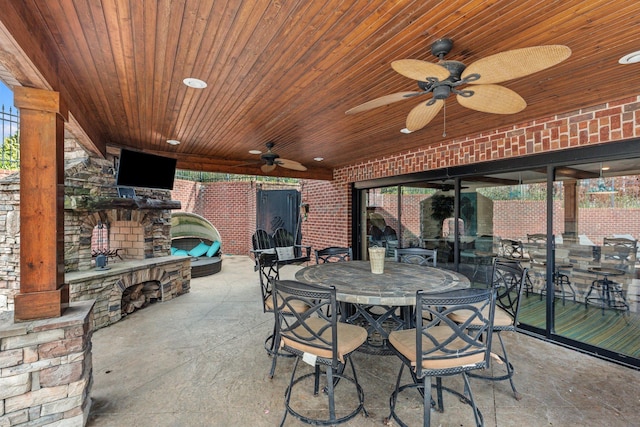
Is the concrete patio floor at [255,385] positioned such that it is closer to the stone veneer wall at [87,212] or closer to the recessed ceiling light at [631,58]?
the stone veneer wall at [87,212]

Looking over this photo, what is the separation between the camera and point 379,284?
239 centimetres

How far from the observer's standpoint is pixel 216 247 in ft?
25.0

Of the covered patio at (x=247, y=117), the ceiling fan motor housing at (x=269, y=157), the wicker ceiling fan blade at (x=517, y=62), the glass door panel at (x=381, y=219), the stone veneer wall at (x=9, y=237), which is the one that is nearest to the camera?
the wicker ceiling fan blade at (x=517, y=62)

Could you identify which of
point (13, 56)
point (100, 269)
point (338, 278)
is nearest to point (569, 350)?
point (338, 278)

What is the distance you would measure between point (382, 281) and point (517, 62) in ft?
5.73

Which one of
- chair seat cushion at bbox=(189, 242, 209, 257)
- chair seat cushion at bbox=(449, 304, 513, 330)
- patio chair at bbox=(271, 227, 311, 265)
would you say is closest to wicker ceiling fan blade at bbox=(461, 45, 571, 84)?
chair seat cushion at bbox=(449, 304, 513, 330)

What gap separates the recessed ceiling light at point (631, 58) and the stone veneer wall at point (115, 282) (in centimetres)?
493

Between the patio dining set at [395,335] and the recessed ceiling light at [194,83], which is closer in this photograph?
the patio dining set at [395,335]

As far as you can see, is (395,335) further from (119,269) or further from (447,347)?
(119,269)

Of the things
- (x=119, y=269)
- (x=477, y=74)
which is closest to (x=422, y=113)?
(x=477, y=74)

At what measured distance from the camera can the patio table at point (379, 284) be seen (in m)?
2.08

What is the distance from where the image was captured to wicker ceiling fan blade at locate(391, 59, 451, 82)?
1484 millimetres

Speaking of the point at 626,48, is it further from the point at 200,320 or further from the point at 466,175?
the point at 200,320

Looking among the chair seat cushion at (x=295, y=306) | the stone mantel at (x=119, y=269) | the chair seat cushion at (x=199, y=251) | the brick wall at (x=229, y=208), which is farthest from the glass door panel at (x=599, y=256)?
the brick wall at (x=229, y=208)
